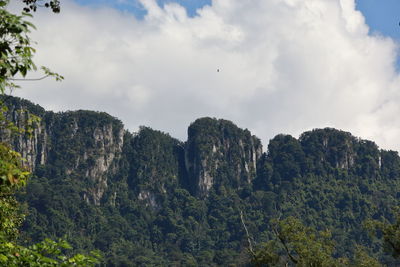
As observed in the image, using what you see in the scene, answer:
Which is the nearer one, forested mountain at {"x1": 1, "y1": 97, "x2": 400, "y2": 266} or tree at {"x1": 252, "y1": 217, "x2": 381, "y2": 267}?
tree at {"x1": 252, "y1": 217, "x2": 381, "y2": 267}

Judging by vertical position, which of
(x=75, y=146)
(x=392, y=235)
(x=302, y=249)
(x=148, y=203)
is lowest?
(x=302, y=249)

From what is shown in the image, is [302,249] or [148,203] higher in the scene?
[148,203]

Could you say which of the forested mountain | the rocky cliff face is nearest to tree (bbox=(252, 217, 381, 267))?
the forested mountain

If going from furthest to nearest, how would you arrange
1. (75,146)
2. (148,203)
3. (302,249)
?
1. (148,203)
2. (75,146)
3. (302,249)

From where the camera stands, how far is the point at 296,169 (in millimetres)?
199625

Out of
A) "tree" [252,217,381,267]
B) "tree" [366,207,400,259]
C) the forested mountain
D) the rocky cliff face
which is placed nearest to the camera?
"tree" [366,207,400,259]

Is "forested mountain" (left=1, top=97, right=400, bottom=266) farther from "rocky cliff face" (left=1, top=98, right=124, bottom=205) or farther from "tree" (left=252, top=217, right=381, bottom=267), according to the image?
"tree" (left=252, top=217, right=381, bottom=267)

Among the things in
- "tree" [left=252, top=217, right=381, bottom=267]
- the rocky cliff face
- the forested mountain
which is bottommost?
"tree" [left=252, top=217, right=381, bottom=267]

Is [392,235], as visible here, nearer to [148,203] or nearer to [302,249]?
[302,249]

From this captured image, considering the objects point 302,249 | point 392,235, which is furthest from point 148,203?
point 392,235

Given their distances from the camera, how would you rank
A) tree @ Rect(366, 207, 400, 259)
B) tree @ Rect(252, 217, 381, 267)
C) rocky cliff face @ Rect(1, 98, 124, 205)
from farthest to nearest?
1. rocky cliff face @ Rect(1, 98, 124, 205)
2. tree @ Rect(252, 217, 381, 267)
3. tree @ Rect(366, 207, 400, 259)

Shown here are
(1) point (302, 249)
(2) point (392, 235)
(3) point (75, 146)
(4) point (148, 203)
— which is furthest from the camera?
(4) point (148, 203)

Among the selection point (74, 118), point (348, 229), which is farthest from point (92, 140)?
point (348, 229)

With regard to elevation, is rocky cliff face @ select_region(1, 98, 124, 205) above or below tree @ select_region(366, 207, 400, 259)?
above
